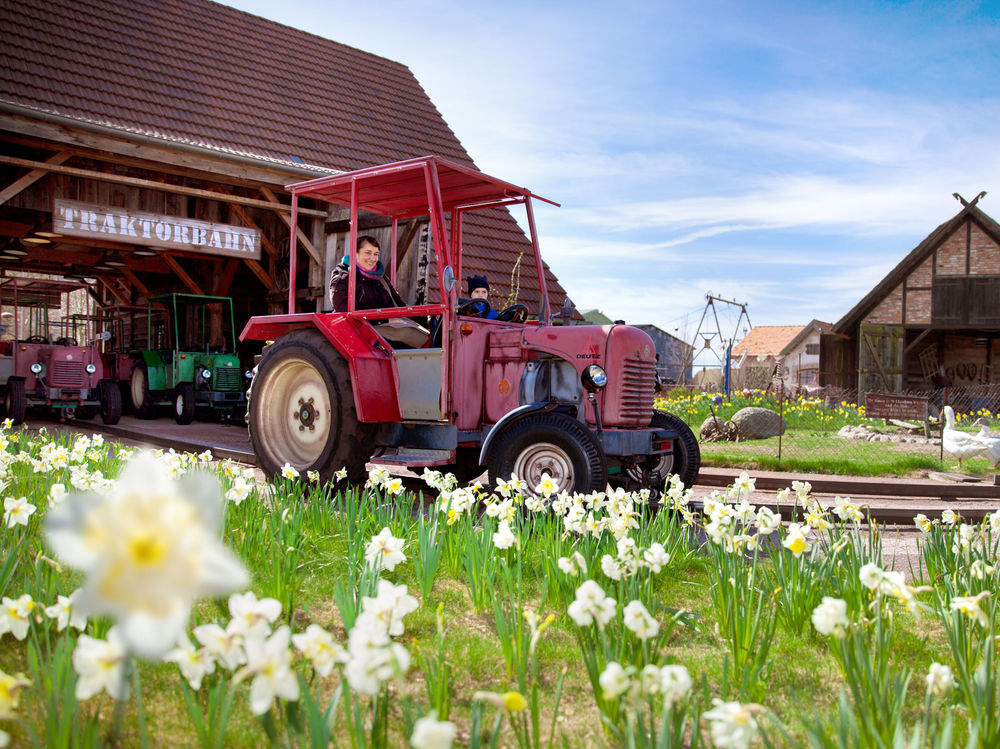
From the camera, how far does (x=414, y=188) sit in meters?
5.98

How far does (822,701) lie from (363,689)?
157 centimetres

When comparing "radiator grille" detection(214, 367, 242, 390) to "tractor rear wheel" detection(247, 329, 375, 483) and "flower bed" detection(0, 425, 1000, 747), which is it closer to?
"tractor rear wheel" detection(247, 329, 375, 483)

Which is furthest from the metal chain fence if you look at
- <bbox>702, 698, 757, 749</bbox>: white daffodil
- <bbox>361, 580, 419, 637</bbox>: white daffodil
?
<bbox>702, 698, 757, 749</bbox>: white daffodil

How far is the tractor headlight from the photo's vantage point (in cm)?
485

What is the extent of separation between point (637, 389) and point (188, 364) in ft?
34.1

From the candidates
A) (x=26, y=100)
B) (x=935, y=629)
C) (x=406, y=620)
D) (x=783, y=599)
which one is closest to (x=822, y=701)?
(x=783, y=599)

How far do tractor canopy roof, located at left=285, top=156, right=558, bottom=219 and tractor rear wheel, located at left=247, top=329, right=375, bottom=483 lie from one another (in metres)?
1.14

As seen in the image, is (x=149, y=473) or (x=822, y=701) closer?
(x=149, y=473)

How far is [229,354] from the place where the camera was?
1408 centimetres

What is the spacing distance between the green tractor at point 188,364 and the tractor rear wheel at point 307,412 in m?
7.43

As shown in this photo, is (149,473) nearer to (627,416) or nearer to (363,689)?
(363,689)

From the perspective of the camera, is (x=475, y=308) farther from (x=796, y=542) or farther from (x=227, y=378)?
(x=227, y=378)

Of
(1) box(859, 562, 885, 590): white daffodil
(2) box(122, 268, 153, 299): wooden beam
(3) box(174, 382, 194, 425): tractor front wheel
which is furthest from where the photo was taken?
(2) box(122, 268, 153, 299): wooden beam

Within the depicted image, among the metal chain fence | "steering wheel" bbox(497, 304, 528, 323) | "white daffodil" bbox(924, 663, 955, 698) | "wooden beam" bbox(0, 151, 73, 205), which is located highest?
"wooden beam" bbox(0, 151, 73, 205)
